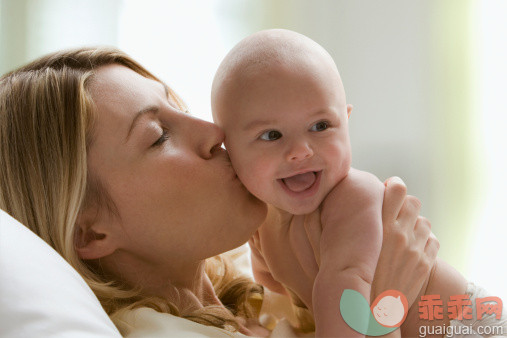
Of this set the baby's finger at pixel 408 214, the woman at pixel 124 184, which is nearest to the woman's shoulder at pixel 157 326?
the woman at pixel 124 184

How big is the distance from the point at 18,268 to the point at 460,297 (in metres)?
0.95

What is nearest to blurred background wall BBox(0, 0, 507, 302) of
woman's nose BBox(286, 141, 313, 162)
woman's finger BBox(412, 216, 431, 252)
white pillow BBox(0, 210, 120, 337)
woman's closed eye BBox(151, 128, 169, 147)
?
woman's finger BBox(412, 216, 431, 252)

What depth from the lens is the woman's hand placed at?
1320mm

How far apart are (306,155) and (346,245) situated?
21 cm

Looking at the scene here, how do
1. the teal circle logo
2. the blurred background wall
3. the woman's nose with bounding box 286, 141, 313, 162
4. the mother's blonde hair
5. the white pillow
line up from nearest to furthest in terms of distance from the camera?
the white pillow, the teal circle logo, the woman's nose with bounding box 286, 141, 313, 162, the mother's blonde hair, the blurred background wall

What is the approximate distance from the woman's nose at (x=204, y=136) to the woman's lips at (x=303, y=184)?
0.19 meters

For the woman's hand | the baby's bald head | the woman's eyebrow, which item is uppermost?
the baby's bald head

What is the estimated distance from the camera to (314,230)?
133 centimetres

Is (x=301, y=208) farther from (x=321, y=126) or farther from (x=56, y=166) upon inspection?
(x=56, y=166)

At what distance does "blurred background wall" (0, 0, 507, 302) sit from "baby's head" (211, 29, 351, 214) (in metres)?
1.83

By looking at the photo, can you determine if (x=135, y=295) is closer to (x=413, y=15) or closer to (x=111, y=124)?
(x=111, y=124)

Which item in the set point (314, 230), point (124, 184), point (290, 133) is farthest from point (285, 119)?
point (124, 184)

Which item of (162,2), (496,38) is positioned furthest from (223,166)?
(496,38)

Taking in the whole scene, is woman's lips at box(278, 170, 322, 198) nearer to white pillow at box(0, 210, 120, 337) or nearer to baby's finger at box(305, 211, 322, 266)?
baby's finger at box(305, 211, 322, 266)
